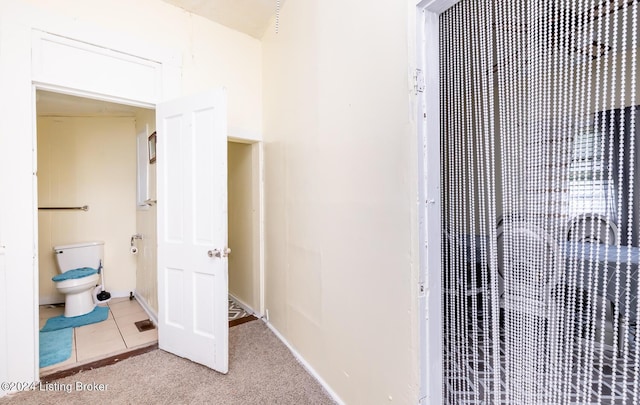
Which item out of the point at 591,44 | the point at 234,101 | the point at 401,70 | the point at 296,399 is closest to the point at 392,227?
the point at 401,70

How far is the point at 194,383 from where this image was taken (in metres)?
1.93

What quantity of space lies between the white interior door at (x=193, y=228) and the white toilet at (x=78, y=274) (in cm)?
137

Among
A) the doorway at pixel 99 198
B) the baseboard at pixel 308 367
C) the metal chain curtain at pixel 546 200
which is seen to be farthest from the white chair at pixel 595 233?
the doorway at pixel 99 198

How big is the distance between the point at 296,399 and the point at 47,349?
214cm

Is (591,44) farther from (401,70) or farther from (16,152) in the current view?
(16,152)

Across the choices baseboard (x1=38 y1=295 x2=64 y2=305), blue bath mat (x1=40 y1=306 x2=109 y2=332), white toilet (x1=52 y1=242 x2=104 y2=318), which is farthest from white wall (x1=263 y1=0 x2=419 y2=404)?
baseboard (x1=38 y1=295 x2=64 y2=305)

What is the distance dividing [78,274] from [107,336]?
91cm

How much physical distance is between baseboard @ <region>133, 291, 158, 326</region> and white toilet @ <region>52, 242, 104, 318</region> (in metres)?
0.44

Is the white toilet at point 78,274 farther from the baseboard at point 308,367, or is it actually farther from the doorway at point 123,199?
the baseboard at point 308,367

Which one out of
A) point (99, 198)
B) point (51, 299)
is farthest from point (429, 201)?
point (51, 299)

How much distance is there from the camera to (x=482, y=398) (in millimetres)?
1009

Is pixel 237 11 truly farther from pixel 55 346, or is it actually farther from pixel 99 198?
pixel 55 346

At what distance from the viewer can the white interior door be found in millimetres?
2051

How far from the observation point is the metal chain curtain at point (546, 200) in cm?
70
